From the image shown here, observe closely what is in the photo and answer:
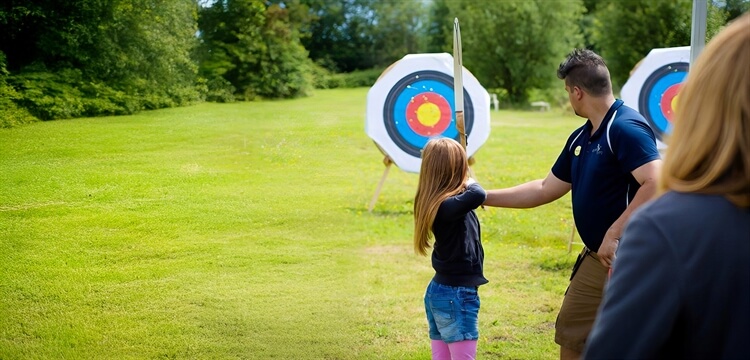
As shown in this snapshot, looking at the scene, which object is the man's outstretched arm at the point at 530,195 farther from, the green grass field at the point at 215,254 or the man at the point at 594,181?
the green grass field at the point at 215,254

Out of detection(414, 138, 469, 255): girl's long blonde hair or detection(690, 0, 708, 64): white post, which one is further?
detection(690, 0, 708, 64): white post

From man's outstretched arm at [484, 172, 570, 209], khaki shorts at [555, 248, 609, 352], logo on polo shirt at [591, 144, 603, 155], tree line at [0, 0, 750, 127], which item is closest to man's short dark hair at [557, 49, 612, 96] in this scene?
logo on polo shirt at [591, 144, 603, 155]

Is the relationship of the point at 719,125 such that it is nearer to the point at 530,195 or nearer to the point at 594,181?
the point at 594,181

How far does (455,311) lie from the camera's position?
10.2 ft

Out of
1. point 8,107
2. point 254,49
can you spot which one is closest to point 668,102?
point 254,49

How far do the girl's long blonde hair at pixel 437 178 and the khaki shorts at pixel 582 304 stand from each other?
0.54 metres

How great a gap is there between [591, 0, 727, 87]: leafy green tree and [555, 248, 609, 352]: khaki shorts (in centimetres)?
458

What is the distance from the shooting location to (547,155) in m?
7.29

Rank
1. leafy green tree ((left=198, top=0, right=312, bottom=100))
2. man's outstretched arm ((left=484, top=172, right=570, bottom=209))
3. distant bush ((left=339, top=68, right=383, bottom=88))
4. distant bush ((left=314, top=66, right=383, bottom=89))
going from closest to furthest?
man's outstretched arm ((left=484, top=172, right=570, bottom=209)) → leafy green tree ((left=198, top=0, right=312, bottom=100)) → distant bush ((left=314, top=66, right=383, bottom=89)) → distant bush ((left=339, top=68, right=383, bottom=88))

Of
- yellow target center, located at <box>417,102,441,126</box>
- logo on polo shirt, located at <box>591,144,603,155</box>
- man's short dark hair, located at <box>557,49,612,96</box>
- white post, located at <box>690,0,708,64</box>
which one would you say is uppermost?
white post, located at <box>690,0,708,64</box>

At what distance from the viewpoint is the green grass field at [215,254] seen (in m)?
3.63

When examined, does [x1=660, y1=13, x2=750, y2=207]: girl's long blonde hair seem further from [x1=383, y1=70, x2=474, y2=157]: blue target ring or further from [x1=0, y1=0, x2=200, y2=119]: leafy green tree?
[x1=383, y1=70, x2=474, y2=157]: blue target ring

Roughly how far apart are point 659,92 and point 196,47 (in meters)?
3.36

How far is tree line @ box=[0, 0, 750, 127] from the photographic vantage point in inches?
147
